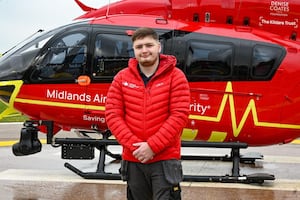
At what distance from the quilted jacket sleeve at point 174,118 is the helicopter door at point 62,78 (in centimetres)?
354

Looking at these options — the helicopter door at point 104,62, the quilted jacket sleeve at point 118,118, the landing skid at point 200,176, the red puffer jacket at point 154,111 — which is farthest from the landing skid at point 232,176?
the quilted jacket sleeve at point 118,118

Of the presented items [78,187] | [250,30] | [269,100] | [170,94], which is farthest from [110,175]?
[170,94]

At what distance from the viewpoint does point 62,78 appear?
22.9 feet

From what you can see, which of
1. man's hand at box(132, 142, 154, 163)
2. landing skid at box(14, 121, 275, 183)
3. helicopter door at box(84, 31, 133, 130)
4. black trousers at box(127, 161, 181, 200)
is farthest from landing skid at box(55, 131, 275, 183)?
man's hand at box(132, 142, 154, 163)

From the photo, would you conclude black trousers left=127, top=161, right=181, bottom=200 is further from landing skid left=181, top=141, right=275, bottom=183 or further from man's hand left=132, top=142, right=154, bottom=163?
landing skid left=181, top=141, right=275, bottom=183

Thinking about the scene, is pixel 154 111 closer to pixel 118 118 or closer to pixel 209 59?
pixel 118 118

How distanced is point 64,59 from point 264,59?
2.92 meters

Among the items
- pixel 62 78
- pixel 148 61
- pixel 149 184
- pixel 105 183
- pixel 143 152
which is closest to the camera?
pixel 143 152

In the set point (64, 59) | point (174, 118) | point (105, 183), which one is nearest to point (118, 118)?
point (174, 118)

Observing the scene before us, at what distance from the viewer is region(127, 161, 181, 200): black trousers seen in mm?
3586

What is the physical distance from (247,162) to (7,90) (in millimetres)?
4365

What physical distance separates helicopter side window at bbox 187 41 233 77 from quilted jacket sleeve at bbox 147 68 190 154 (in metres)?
3.26

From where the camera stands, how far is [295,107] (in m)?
6.84

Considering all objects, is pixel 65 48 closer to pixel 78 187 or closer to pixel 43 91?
pixel 43 91
